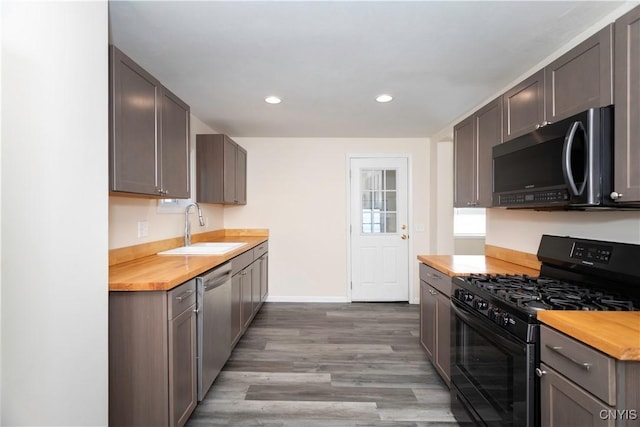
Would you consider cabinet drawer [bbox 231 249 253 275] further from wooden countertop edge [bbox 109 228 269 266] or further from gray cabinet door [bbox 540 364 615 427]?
gray cabinet door [bbox 540 364 615 427]

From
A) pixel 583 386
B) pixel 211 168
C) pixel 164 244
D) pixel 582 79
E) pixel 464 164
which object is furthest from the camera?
pixel 211 168

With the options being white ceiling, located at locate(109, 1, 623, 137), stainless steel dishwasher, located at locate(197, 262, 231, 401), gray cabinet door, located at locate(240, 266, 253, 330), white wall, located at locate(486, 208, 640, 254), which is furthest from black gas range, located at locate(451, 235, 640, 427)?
gray cabinet door, located at locate(240, 266, 253, 330)

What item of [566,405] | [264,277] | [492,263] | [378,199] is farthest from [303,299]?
[566,405]

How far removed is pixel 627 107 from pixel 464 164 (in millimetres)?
1457

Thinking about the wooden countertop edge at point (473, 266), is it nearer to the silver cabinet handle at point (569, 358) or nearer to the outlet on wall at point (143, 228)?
the silver cabinet handle at point (569, 358)

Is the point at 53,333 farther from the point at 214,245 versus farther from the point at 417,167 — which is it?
the point at 417,167

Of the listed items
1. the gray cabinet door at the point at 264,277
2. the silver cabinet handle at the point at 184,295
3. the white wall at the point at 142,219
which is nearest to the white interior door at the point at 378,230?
the gray cabinet door at the point at 264,277

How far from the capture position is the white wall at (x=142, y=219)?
2.28 meters

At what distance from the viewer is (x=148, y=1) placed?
165 cm

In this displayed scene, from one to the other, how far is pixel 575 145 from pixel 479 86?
1.49 m

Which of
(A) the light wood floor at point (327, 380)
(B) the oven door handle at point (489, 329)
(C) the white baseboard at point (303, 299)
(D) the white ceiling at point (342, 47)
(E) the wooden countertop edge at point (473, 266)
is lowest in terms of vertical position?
(A) the light wood floor at point (327, 380)

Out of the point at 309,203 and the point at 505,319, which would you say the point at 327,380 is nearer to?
the point at 505,319

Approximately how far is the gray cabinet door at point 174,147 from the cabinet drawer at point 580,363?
2230mm

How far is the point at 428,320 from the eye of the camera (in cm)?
274
